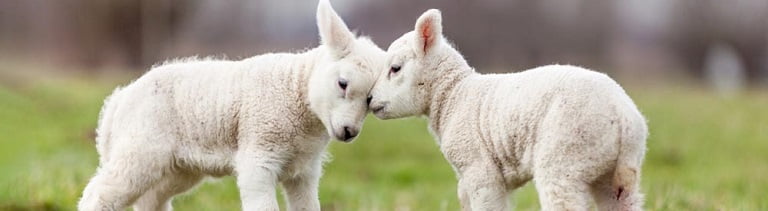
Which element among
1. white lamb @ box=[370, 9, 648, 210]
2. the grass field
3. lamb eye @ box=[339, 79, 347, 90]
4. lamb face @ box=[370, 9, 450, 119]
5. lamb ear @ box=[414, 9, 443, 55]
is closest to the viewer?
white lamb @ box=[370, 9, 648, 210]

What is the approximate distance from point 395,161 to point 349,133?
31.1 ft

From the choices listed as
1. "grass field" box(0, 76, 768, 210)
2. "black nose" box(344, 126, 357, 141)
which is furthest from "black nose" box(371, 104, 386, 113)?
"grass field" box(0, 76, 768, 210)

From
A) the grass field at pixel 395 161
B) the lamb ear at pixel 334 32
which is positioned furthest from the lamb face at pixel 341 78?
the grass field at pixel 395 161

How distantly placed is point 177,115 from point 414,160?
30.3ft

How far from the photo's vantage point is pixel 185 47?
3541 centimetres

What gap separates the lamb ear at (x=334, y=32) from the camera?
20.2 feet

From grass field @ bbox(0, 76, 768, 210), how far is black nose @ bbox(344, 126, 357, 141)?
3.00ft

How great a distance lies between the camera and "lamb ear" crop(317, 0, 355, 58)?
6.16 metres

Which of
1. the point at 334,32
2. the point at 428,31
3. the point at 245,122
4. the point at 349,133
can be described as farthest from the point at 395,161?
the point at 428,31

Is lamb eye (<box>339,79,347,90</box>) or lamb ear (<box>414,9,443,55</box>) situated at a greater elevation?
lamb ear (<box>414,9,443,55</box>)

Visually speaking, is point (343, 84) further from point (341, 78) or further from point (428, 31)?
point (428, 31)

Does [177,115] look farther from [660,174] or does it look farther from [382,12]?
[382,12]

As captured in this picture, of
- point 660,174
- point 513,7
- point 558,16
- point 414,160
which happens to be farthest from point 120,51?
point 660,174

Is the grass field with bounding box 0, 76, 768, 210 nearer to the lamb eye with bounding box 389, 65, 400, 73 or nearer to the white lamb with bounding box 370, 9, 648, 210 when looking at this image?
the white lamb with bounding box 370, 9, 648, 210
